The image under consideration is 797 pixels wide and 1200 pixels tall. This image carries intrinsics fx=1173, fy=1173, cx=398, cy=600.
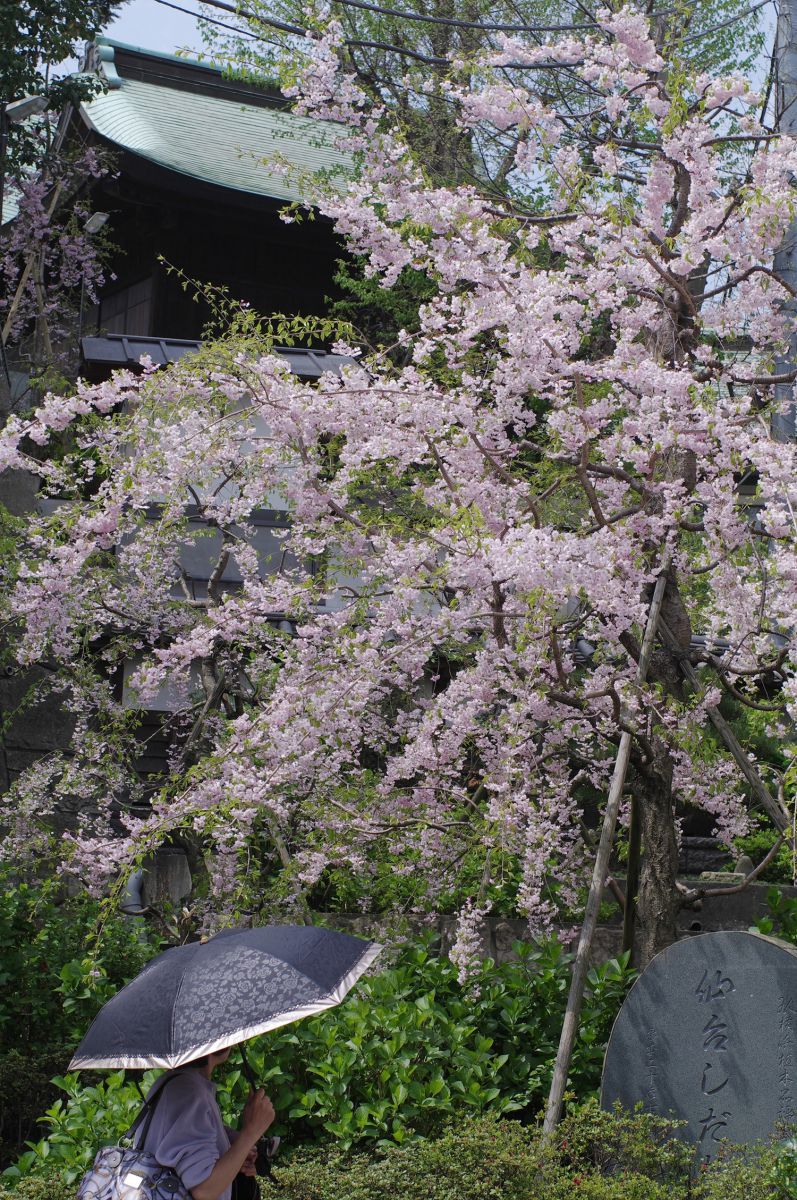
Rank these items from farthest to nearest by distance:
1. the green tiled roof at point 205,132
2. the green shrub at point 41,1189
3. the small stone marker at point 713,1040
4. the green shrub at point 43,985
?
the green tiled roof at point 205,132 < the green shrub at point 43,985 < the small stone marker at point 713,1040 < the green shrub at point 41,1189

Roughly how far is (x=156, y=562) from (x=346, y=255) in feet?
28.6

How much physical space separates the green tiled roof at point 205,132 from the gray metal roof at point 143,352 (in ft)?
6.41

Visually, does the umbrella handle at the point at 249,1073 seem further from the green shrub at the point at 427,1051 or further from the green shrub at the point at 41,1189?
the green shrub at the point at 41,1189

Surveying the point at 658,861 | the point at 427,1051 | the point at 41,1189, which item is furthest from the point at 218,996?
the point at 658,861

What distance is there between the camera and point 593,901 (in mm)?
5262

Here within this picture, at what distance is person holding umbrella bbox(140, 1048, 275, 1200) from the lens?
10.9 feet

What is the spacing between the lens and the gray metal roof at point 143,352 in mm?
13117

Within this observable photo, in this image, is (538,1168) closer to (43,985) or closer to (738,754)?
(738,754)

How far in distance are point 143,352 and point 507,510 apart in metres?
8.24

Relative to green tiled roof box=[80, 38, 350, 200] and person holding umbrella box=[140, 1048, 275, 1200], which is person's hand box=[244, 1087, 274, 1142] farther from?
green tiled roof box=[80, 38, 350, 200]

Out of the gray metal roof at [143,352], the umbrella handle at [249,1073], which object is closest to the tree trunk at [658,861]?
the umbrella handle at [249,1073]

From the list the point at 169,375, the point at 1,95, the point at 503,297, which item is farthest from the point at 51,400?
the point at 1,95

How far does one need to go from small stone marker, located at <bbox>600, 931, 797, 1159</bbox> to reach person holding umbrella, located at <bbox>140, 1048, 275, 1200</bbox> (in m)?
2.16

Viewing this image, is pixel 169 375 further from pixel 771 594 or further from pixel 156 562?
pixel 771 594
